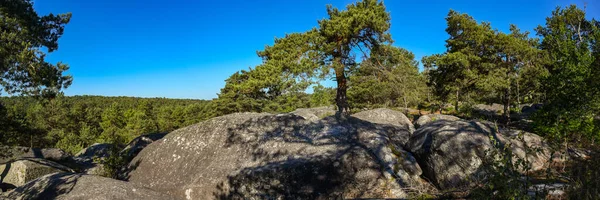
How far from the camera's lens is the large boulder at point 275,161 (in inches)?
355

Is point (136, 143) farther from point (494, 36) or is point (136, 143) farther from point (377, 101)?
point (377, 101)

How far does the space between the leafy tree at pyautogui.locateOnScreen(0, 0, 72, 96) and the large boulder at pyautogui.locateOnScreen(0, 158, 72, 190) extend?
4.36m

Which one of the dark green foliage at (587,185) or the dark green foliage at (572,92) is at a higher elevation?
the dark green foliage at (572,92)

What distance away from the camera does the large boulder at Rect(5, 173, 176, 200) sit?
7.71 metres

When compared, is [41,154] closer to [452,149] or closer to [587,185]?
[452,149]

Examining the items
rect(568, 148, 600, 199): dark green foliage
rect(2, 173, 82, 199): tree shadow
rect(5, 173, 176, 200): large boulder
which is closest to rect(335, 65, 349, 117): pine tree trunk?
rect(5, 173, 176, 200): large boulder

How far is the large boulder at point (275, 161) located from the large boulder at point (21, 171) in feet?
27.2

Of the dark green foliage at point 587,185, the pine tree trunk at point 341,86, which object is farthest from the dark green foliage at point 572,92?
the dark green foliage at point 587,185

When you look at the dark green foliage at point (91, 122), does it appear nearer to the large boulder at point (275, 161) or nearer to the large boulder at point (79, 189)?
the large boulder at point (275, 161)

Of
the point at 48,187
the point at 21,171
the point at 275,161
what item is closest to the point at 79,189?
the point at 48,187

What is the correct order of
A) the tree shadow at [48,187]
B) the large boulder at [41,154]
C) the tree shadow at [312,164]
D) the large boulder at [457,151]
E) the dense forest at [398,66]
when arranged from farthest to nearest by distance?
the large boulder at [41,154] < the dense forest at [398,66] < the tree shadow at [312,164] < the large boulder at [457,151] < the tree shadow at [48,187]

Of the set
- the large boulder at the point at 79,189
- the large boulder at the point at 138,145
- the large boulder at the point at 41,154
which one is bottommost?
the large boulder at the point at 41,154

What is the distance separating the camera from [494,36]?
25125mm

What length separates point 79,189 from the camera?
25.7 feet
